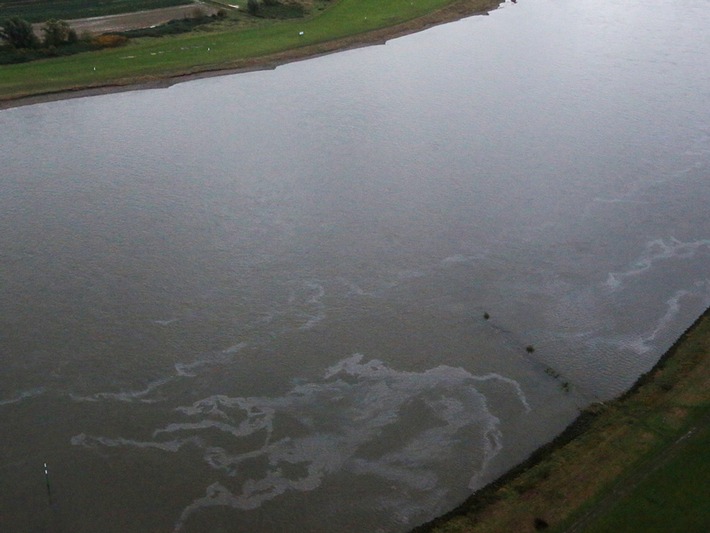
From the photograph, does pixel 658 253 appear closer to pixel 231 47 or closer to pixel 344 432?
pixel 344 432

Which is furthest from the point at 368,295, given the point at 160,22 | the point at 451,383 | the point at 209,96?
the point at 160,22

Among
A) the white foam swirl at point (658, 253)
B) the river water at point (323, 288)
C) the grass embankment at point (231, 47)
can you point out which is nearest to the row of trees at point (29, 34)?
the grass embankment at point (231, 47)

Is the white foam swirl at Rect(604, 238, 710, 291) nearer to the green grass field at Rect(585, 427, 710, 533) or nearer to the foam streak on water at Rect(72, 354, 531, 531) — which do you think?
the foam streak on water at Rect(72, 354, 531, 531)

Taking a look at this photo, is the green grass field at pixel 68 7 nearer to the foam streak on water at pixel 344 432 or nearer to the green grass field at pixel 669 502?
the foam streak on water at pixel 344 432

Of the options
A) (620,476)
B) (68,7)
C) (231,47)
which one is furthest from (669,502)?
(68,7)

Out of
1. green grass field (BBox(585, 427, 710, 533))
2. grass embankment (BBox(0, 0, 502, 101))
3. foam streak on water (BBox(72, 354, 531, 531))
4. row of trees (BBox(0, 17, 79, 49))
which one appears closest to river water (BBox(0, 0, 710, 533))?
foam streak on water (BBox(72, 354, 531, 531))

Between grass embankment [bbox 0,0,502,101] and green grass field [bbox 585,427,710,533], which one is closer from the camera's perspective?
green grass field [bbox 585,427,710,533]
